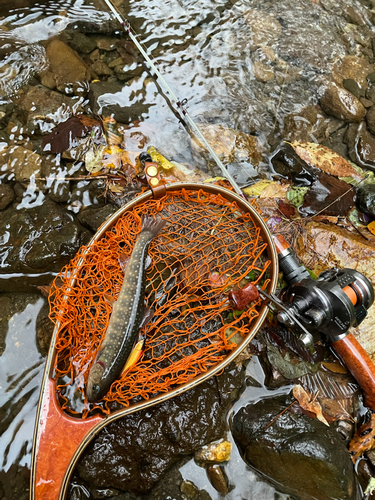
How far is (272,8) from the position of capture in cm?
619

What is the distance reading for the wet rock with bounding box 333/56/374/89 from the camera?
18.9ft

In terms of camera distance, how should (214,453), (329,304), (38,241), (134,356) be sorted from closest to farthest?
1. (329,304)
2. (134,356)
3. (214,453)
4. (38,241)

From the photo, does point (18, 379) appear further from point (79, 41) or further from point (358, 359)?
point (79, 41)

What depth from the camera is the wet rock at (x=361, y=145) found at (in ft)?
17.3

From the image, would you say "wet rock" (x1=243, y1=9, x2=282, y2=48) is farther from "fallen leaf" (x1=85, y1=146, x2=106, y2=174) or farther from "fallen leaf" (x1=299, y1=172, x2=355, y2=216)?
"fallen leaf" (x1=85, y1=146, x2=106, y2=174)

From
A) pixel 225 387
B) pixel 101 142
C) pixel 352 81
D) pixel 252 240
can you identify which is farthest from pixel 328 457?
pixel 352 81

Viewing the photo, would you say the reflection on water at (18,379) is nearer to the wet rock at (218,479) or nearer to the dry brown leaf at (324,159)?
the wet rock at (218,479)

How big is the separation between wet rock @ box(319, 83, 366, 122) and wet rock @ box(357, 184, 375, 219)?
60.4 inches

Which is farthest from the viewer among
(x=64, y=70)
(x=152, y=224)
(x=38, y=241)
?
(x=64, y=70)

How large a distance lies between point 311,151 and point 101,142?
3257 mm

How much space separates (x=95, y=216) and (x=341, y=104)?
453cm

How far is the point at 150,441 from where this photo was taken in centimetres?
332

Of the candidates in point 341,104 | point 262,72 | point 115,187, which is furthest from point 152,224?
point 341,104

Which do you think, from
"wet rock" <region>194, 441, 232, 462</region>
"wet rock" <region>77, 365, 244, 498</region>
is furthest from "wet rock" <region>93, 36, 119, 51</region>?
"wet rock" <region>194, 441, 232, 462</region>
